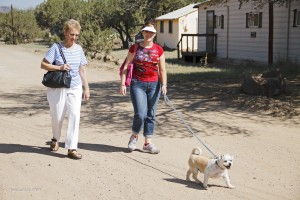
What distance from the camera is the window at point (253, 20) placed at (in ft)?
63.4

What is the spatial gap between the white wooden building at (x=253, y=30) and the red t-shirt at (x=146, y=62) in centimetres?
1137

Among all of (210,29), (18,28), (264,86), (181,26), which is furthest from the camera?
(18,28)

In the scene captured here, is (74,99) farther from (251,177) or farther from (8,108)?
(8,108)

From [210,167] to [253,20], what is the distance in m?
16.4

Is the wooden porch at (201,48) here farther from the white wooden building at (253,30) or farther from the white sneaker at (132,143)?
the white sneaker at (132,143)

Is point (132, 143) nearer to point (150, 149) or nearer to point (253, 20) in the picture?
point (150, 149)

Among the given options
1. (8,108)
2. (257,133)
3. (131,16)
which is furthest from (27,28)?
(257,133)

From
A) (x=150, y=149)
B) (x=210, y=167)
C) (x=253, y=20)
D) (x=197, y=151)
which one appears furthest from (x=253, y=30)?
(x=210, y=167)

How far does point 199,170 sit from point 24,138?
3277 millimetres

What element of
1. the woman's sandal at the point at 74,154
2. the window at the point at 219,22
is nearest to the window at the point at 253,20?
the window at the point at 219,22

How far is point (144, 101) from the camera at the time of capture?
569cm

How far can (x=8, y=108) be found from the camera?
31.0 ft

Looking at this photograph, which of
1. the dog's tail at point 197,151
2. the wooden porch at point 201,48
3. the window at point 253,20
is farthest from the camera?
the wooden porch at point 201,48

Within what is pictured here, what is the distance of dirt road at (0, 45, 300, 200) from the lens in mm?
4496
